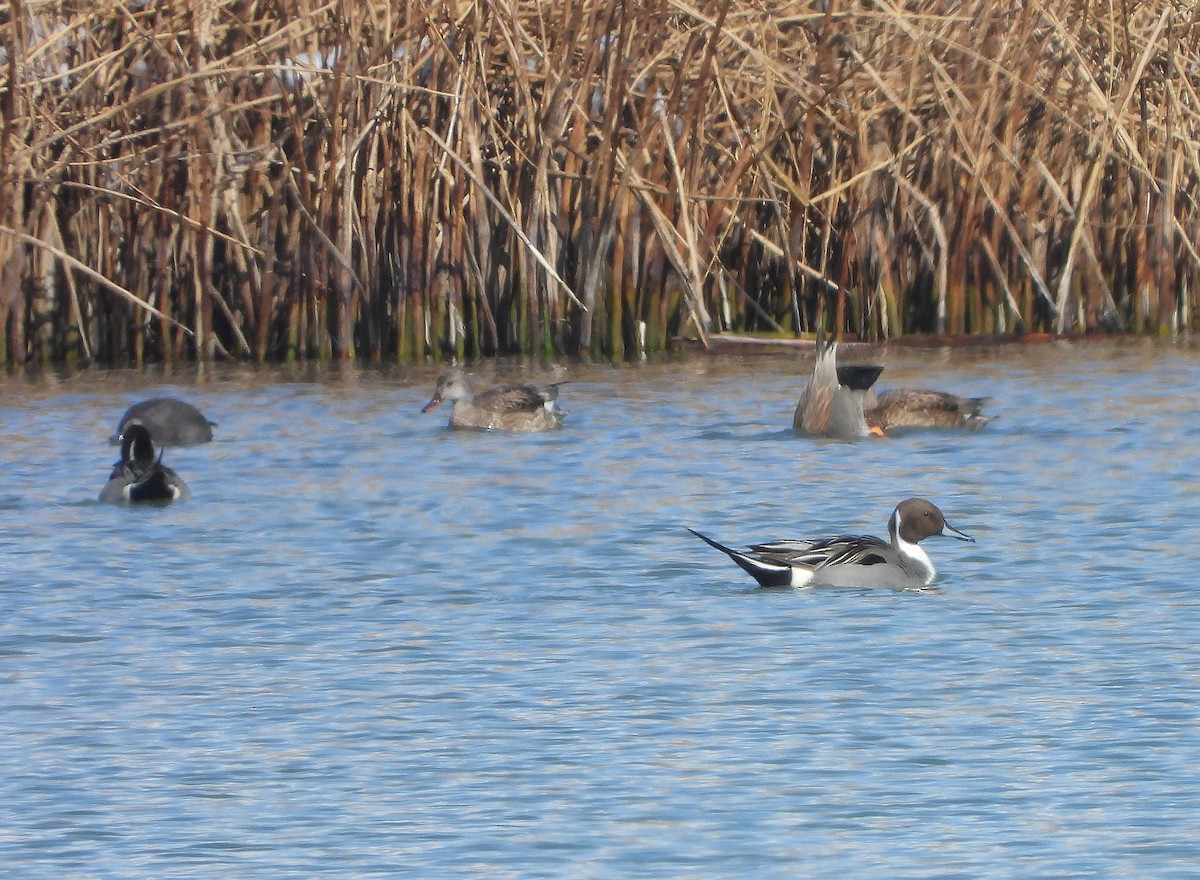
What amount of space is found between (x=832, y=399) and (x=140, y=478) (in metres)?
3.37

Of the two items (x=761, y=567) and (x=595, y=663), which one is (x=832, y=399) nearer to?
(x=761, y=567)

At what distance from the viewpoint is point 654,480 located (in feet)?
31.2

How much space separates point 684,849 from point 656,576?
9.72 feet

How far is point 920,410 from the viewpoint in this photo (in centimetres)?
1109

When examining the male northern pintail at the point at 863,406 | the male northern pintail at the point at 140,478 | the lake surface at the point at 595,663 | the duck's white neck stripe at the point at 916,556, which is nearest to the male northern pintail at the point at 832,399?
the male northern pintail at the point at 863,406

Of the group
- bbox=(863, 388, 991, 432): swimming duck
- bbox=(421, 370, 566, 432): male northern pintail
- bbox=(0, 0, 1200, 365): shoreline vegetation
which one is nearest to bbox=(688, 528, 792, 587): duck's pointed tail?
bbox=(421, 370, 566, 432): male northern pintail

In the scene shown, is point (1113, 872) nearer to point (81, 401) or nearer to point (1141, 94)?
point (81, 401)

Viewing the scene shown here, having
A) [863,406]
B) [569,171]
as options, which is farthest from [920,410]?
[569,171]

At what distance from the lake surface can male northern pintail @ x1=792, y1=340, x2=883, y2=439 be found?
0.39 ft

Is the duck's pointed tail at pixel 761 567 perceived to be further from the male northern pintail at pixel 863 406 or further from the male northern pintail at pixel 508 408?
the male northern pintail at pixel 508 408

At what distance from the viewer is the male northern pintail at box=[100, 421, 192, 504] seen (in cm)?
880

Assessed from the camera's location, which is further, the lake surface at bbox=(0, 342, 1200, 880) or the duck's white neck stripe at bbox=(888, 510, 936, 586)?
the duck's white neck stripe at bbox=(888, 510, 936, 586)

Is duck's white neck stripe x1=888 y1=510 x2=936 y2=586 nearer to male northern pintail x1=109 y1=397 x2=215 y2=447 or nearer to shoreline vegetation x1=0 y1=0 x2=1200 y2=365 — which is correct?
male northern pintail x1=109 y1=397 x2=215 y2=447

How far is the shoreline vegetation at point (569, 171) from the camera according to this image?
40.4 ft
